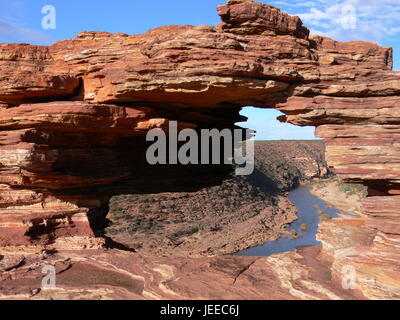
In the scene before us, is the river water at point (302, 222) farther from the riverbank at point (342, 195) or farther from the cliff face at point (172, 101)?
the cliff face at point (172, 101)

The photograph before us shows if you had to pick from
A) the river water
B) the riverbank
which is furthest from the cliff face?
the riverbank

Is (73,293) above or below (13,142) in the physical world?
below

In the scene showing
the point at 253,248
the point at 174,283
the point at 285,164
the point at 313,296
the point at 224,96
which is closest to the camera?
the point at 313,296

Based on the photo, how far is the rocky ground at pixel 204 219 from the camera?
34.8 meters

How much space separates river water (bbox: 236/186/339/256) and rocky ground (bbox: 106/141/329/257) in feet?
3.78

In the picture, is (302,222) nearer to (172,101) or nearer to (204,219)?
(204,219)

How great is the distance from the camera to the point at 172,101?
12586 mm

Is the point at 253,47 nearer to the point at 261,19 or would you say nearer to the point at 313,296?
the point at 261,19

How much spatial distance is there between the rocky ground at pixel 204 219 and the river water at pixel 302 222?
3.78 ft

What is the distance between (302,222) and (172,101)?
3847cm

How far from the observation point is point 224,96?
38.6ft

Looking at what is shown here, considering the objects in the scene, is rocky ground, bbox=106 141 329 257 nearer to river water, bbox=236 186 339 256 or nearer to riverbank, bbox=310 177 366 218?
river water, bbox=236 186 339 256

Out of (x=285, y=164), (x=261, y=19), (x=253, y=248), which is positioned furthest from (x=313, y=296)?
(x=285, y=164)

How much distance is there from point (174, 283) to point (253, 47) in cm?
740
